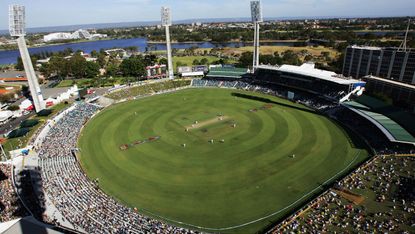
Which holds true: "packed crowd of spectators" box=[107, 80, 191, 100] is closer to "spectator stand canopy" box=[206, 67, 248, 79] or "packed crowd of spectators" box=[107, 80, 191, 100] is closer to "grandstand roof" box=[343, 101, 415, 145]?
"spectator stand canopy" box=[206, 67, 248, 79]

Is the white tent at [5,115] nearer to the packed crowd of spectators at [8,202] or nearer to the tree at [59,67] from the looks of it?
the packed crowd of spectators at [8,202]

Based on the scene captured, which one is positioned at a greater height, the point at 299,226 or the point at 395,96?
the point at 395,96

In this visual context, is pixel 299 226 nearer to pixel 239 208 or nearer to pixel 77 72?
pixel 239 208

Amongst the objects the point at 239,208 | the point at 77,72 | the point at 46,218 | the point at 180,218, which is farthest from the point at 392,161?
the point at 77,72

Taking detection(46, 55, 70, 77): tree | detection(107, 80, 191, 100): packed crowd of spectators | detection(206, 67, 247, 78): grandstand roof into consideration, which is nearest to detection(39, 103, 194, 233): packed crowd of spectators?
detection(107, 80, 191, 100): packed crowd of spectators

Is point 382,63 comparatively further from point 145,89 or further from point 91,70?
point 91,70

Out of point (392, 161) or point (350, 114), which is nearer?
point (392, 161)
